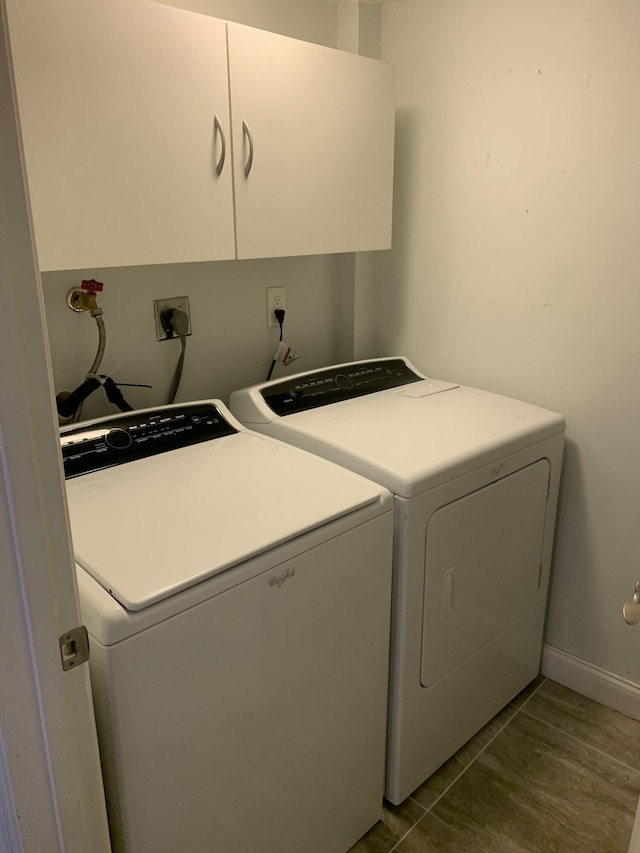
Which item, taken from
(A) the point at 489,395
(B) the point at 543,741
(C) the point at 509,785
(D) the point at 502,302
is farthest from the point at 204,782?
(D) the point at 502,302

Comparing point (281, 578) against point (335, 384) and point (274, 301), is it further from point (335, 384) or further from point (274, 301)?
point (274, 301)

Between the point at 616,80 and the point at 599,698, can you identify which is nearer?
the point at 616,80

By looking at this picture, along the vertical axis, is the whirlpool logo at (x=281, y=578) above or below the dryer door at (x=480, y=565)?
above

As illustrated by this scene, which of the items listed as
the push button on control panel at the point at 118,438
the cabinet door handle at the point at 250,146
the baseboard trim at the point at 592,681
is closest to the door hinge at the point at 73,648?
the push button on control panel at the point at 118,438

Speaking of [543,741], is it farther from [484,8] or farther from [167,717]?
[484,8]

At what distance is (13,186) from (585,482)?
1731 mm

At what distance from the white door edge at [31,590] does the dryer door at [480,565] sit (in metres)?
0.87

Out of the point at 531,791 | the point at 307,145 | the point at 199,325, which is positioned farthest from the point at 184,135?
the point at 531,791

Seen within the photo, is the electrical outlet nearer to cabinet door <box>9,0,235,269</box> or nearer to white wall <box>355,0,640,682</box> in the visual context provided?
white wall <box>355,0,640,682</box>

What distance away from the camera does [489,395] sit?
6.51ft

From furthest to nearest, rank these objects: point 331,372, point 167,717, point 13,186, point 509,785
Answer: point 331,372 < point 509,785 < point 167,717 < point 13,186

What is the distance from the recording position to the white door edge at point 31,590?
0.65 metres

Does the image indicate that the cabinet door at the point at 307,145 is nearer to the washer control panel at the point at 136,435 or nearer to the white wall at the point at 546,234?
the white wall at the point at 546,234

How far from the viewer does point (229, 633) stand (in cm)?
112
